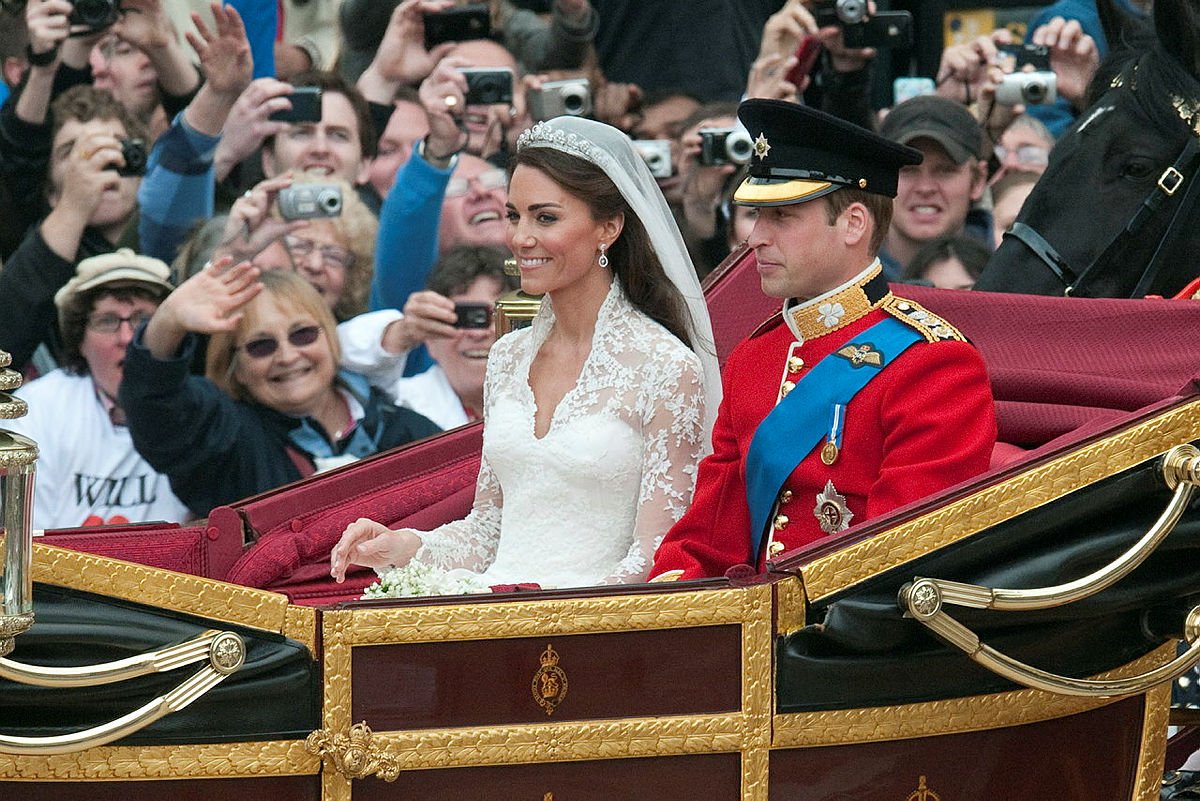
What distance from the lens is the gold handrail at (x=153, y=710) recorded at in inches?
84.4

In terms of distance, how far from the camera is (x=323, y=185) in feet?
17.2

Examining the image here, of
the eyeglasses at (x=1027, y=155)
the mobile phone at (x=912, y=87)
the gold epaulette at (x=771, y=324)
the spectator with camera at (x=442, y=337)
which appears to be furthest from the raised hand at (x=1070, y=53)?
the gold epaulette at (x=771, y=324)

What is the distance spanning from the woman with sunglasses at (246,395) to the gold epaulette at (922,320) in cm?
266

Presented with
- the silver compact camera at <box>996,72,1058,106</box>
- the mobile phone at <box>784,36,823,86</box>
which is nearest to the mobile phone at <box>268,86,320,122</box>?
the mobile phone at <box>784,36,823,86</box>

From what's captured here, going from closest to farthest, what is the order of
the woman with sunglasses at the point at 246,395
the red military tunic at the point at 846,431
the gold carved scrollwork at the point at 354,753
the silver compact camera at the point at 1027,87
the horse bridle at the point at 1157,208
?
1. the gold carved scrollwork at the point at 354,753
2. the red military tunic at the point at 846,431
3. the horse bridle at the point at 1157,208
4. the woman with sunglasses at the point at 246,395
5. the silver compact camera at the point at 1027,87

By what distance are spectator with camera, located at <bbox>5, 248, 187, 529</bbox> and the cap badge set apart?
278 centimetres

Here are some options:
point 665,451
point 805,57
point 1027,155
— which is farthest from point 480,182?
point 665,451

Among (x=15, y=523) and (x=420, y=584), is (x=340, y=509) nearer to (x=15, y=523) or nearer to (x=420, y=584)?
(x=420, y=584)

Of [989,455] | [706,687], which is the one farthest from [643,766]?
[989,455]

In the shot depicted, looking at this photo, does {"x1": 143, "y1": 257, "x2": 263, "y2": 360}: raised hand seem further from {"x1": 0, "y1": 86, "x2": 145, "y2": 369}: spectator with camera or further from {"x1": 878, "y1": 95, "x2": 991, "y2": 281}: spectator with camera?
{"x1": 878, "y1": 95, "x2": 991, "y2": 281}: spectator with camera

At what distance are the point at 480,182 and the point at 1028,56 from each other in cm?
174

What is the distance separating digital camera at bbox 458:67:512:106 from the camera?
210 inches

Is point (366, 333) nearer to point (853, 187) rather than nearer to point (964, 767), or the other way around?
point (853, 187)

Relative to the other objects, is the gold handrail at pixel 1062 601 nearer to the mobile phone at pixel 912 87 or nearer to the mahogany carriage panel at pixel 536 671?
the mahogany carriage panel at pixel 536 671
